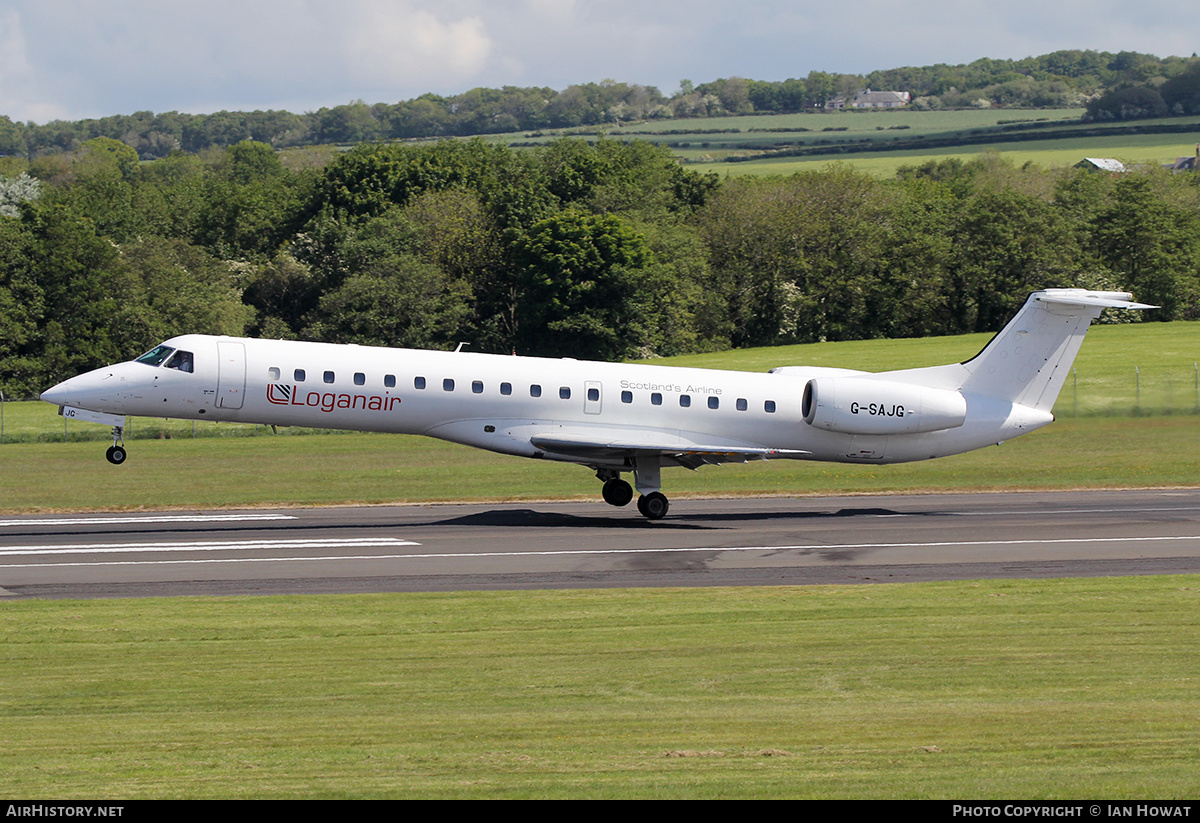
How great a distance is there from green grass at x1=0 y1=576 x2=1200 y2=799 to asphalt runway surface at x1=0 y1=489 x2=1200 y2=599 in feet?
5.49

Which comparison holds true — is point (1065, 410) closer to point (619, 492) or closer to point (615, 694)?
point (619, 492)

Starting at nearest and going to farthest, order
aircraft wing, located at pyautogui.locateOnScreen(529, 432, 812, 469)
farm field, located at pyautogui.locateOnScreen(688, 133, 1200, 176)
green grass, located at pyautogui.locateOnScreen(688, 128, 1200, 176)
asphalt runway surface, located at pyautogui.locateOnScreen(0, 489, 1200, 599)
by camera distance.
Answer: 1. asphalt runway surface, located at pyautogui.locateOnScreen(0, 489, 1200, 599)
2. aircraft wing, located at pyautogui.locateOnScreen(529, 432, 812, 469)
3. farm field, located at pyautogui.locateOnScreen(688, 133, 1200, 176)
4. green grass, located at pyautogui.locateOnScreen(688, 128, 1200, 176)

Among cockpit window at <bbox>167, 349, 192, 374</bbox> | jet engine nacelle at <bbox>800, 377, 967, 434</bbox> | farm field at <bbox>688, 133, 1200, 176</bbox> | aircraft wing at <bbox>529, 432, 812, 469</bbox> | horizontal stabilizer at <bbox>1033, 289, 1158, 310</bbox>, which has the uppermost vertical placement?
farm field at <bbox>688, 133, 1200, 176</bbox>

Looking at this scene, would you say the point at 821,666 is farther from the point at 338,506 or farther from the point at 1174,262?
the point at 1174,262

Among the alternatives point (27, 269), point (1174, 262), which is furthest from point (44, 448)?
point (1174, 262)

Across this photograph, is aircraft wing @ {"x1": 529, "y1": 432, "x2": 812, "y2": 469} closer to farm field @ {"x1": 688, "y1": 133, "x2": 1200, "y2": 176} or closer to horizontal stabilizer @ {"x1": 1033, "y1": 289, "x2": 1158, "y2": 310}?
horizontal stabilizer @ {"x1": 1033, "y1": 289, "x2": 1158, "y2": 310}

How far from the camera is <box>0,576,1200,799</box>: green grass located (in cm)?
1090

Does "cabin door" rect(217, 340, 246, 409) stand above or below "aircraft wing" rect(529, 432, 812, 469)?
above

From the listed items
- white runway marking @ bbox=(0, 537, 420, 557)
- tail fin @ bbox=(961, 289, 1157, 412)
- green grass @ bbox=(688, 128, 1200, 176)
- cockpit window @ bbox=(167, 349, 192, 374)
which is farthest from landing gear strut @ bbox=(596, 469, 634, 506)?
green grass @ bbox=(688, 128, 1200, 176)

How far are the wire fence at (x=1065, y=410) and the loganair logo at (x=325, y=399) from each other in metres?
11.9

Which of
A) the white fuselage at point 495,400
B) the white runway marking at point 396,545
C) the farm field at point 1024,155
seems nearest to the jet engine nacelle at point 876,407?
the white fuselage at point 495,400

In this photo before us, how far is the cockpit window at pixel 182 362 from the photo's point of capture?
27984mm

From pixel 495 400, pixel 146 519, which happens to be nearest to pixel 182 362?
pixel 146 519

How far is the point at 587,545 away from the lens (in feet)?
86.2
